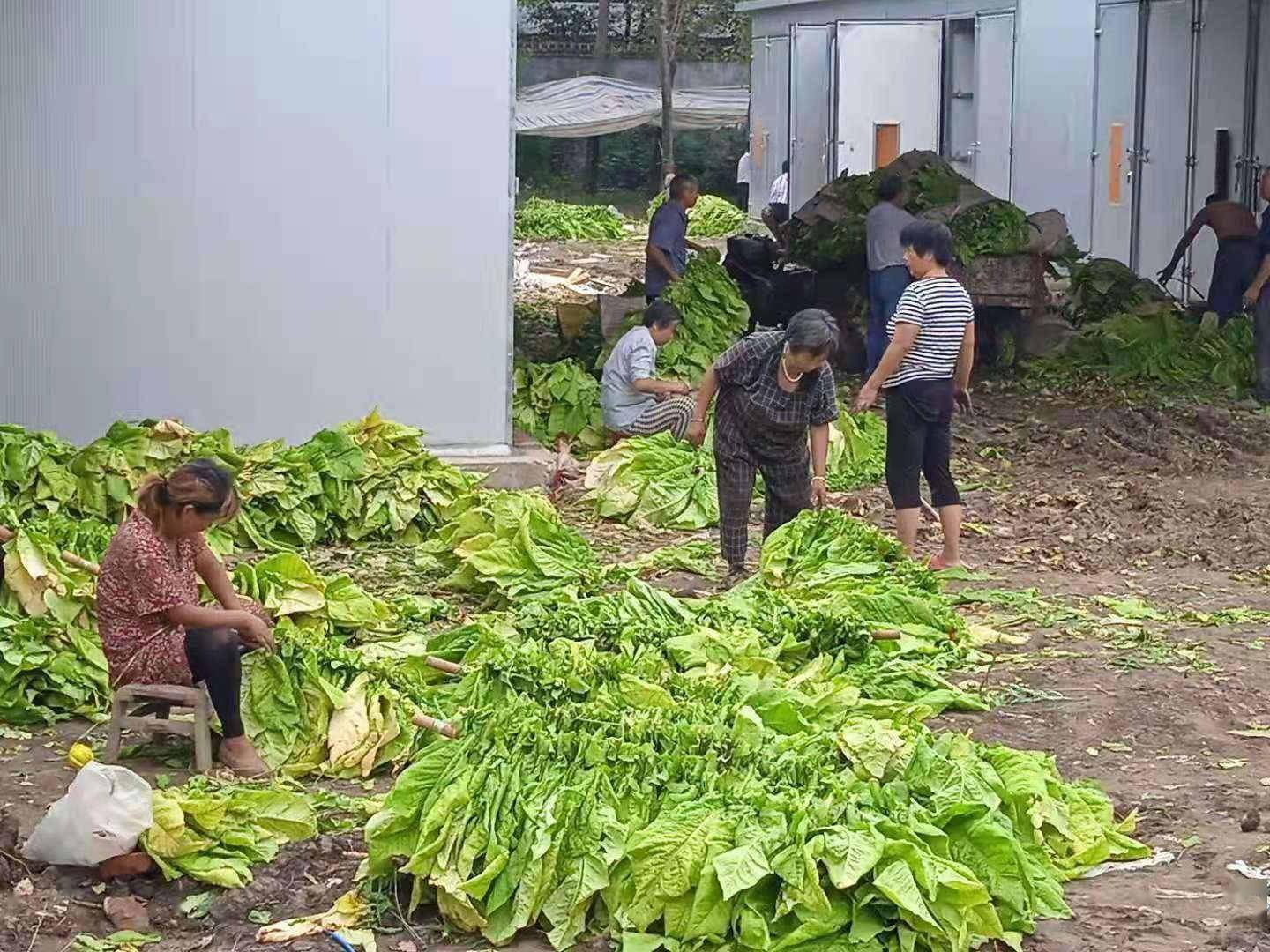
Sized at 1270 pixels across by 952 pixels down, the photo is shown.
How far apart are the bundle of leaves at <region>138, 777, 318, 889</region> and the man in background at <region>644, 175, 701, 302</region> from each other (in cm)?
1046

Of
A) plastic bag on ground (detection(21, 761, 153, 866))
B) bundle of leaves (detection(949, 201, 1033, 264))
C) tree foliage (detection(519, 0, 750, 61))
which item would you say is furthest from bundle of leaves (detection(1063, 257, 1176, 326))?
tree foliage (detection(519, 0, 750, 61))

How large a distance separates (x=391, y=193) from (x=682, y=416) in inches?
100

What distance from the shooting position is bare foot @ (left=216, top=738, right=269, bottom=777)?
23.0 ft

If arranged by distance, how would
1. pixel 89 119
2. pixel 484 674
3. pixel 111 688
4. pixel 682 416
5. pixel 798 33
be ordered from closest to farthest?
pixel 484 674 < pixel 111 688 < pixel 89 119 < pixel 682 416 < pixel 798 33

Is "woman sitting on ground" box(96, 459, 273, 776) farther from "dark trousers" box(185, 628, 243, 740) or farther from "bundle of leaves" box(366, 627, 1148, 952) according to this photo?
"bundle of leaves" box(366, 627, 1148, 952)

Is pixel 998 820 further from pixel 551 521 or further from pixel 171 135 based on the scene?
pixel 171 135

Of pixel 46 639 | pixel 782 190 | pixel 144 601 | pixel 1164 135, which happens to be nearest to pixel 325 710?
pixel 144 601

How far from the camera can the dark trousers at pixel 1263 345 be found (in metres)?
15.9

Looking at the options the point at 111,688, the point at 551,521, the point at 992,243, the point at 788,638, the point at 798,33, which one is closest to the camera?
the point at 111,688

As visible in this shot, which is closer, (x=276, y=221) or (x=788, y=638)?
(x=788, y=638)

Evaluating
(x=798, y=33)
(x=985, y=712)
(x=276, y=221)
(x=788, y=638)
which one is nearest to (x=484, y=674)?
(x=788, y=638)

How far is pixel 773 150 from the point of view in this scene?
30703 millimetres

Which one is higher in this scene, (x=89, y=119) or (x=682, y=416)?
(x=89, y=119)

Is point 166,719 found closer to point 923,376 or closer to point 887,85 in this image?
point 923,376
